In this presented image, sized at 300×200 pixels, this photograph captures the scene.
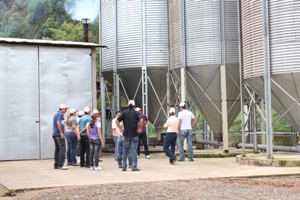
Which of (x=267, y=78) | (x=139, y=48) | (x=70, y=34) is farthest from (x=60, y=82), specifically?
(x=70, y=34)

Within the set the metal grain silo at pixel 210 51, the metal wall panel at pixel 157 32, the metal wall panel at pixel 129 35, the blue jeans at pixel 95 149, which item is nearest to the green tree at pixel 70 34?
the metal wall panel at pixel 129 35

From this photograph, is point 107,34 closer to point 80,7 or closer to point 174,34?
point 174,34

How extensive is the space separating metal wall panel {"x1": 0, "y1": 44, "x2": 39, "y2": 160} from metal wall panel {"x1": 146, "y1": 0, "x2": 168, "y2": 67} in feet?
19.2

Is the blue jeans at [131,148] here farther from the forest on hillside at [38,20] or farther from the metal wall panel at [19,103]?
the forest on hillside at [38,20]

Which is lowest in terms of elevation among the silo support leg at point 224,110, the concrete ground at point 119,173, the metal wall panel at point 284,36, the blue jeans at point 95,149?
the concrete ground at point 119,173

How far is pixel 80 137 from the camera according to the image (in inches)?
696

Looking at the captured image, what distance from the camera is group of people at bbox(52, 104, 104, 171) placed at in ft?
54.9

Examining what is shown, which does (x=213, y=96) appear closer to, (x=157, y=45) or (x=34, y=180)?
(x=157, y=45)

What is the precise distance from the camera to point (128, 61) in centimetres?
2625

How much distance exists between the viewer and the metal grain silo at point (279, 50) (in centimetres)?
1678

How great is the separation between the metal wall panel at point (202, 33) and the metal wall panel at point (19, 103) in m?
6.22

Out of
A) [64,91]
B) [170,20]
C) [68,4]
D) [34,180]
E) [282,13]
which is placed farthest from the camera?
[68,4]

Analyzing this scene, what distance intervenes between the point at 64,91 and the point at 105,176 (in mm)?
8337

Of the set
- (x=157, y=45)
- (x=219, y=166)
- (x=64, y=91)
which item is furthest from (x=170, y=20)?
(x=219, y=166)
